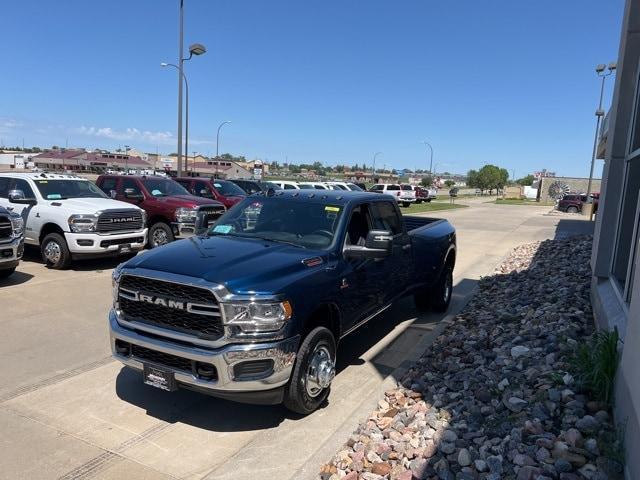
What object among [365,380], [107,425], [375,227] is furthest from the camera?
[375,227]

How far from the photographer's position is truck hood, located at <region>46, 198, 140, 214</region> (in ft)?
31.5

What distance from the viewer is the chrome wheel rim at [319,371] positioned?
4.03 meters

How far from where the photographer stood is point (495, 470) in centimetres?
312

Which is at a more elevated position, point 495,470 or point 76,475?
point 495,470

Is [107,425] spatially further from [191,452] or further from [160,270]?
[160,270]

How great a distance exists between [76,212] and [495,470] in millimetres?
8796

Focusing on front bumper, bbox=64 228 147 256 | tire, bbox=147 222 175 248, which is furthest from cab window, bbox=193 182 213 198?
front bumper, bbox=64 228 147 256

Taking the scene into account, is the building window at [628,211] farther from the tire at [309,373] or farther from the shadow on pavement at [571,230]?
the shadow on pavement at [571,230]

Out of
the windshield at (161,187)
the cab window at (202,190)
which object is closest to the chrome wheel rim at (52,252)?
the windshield at (161,187)

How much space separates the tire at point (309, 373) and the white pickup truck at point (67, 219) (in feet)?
22.5

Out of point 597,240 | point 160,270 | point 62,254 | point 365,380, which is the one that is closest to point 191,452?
point 160,270

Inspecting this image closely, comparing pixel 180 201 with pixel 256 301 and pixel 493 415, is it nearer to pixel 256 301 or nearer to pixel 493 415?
pixel 256 301

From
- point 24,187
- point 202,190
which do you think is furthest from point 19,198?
point 202,190

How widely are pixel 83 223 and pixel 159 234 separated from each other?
293 cm
